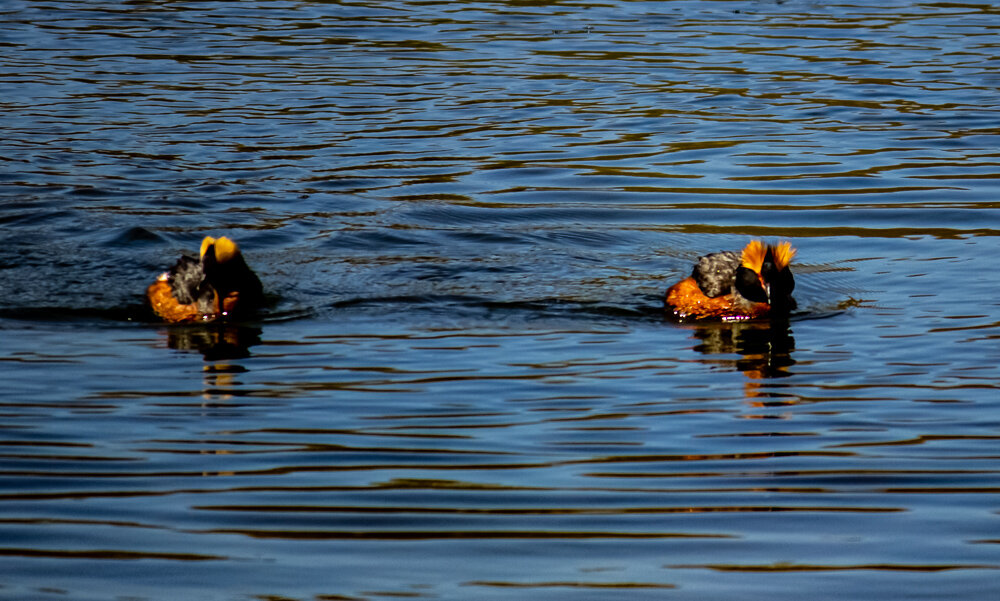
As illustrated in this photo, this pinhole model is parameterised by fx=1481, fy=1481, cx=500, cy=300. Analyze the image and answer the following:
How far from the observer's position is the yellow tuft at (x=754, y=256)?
11.1 m

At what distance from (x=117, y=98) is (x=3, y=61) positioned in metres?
3.16

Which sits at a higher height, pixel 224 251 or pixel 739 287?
pixel 224 251

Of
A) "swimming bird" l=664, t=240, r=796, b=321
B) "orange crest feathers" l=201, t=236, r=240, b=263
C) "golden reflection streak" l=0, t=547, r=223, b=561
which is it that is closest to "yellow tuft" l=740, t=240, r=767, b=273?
"swimming bird" l=664, t=240, r=796, b=321

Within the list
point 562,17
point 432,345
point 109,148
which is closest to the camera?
point 432,345

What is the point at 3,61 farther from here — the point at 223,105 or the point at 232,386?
the point at 232,386

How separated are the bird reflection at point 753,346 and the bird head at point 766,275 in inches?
7.8

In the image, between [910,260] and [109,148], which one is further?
[109,148]

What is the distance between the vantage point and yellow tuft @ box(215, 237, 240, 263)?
36.0 ft

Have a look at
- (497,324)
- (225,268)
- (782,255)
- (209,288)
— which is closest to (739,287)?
(782,255)

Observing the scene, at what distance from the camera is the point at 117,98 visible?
778 inches

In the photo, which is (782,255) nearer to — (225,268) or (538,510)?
(225,268)

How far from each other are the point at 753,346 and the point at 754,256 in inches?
38.4

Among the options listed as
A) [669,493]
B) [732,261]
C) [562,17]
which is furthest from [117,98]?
[669,493]

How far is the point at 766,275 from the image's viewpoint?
11.0 metres
